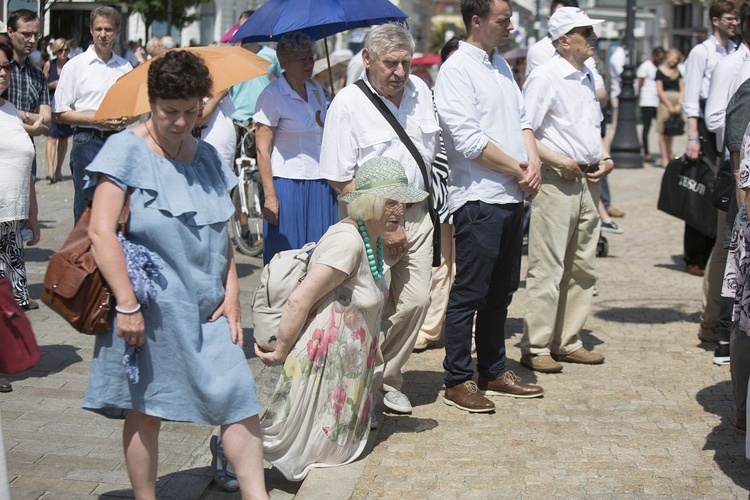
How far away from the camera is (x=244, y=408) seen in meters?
4.12

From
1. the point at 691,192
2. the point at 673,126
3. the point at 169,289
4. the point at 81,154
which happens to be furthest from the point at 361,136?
the point at 673,126

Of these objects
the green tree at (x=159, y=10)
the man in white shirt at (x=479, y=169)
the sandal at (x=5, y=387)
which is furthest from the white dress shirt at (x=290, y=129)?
the green tree at (x=159, y=10)

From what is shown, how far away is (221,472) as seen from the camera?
4.77 meters

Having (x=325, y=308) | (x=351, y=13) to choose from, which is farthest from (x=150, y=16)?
(x=325, y=308)

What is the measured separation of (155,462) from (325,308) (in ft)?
3.55

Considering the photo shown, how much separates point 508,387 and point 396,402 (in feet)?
2.53

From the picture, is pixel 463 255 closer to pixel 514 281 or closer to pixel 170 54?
pixel 514 281

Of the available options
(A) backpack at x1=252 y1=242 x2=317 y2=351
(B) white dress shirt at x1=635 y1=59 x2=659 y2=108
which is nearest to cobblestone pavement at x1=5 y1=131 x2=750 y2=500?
(A) backpack at x1=252 y1=242 x2=317 y2=351

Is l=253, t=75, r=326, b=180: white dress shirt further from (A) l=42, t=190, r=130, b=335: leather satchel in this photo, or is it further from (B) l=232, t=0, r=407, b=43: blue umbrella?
(A) l=42, t=190, r=130, b=335: leather satchel

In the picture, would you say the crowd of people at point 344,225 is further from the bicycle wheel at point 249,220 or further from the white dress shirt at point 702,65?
the bicycle wheel at point 249,220

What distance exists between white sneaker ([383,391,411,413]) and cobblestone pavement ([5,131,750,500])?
0.06 m

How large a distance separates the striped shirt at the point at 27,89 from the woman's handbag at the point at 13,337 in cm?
395

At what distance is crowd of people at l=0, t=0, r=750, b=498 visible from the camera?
4.00 meters

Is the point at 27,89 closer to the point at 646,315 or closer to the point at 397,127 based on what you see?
the point at 397,127
